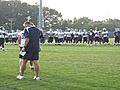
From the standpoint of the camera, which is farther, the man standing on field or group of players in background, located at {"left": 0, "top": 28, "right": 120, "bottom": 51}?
group of players in background, located at {"left": 0, "top": 28, "right": 120, "bottom": 51}

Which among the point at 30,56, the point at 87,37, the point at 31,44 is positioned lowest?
the point at 30,56

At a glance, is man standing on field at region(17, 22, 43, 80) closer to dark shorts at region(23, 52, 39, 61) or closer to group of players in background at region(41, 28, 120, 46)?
dark shorts at region(23, 52, 39, 61)

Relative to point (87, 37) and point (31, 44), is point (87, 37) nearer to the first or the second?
point (87, 37)

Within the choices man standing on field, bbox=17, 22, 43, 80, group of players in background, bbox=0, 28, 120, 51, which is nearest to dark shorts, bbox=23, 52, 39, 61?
man standing on field, bbox=17, 22, 43, 80

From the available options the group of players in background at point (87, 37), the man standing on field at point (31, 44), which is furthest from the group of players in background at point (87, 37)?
the man standing on field at point (31, 44)

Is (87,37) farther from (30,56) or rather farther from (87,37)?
(30,56)

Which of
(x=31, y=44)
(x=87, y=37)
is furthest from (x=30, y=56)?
(x=87, y=37)

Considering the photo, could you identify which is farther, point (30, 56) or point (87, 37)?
point (87, 37)

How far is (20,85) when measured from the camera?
452 inches

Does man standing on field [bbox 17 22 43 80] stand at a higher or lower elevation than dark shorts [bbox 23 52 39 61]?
higher

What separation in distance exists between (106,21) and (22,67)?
117277 millimetres

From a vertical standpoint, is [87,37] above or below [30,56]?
above

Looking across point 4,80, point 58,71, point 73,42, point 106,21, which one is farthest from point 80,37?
point 106,21

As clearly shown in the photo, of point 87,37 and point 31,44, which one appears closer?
point 31,44
